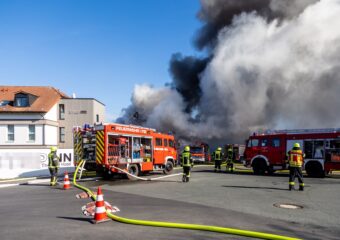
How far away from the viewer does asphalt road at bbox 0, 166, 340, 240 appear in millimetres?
6215

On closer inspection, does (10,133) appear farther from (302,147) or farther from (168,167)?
(302,147)

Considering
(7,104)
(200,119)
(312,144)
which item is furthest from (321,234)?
(7,104)

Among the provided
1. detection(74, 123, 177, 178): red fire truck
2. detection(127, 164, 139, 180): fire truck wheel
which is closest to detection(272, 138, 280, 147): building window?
detection(74, 123, 177, 178): red fire truck

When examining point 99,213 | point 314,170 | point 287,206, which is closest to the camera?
point 99,213

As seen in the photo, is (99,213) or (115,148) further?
(115,148)

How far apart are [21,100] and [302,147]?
2514cm

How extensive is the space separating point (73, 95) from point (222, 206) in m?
34.1

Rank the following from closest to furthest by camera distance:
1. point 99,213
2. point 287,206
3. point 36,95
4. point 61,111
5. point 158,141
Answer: point 99,213 → point 287,206 → point 158,141 → point 36,95 → point 61,111

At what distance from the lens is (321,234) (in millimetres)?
6305

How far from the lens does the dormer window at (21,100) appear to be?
3222 centimetres

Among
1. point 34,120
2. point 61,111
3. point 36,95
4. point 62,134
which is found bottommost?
point 62,134

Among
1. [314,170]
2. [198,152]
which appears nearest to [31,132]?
[198,152]

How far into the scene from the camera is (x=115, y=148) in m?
16.1

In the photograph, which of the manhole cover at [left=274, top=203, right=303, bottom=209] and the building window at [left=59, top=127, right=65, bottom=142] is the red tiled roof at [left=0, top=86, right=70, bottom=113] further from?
the manhole cover at [left=274, top=203, right=303, bottom=209]
